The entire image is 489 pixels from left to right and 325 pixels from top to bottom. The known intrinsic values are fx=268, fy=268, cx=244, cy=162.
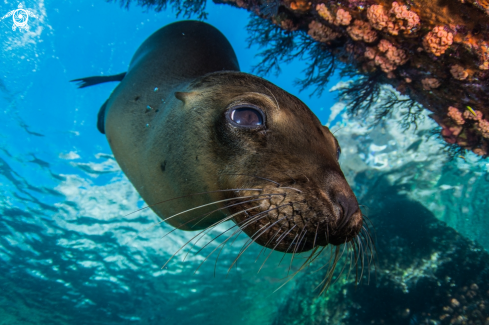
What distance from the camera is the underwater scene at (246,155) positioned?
1.46 m

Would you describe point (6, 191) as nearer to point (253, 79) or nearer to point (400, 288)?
point (253, 79)

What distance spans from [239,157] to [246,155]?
4cm

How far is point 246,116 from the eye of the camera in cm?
149

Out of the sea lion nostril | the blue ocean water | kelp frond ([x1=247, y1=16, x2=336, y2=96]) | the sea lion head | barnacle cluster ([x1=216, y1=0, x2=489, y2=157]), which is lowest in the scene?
the sea lion nostril

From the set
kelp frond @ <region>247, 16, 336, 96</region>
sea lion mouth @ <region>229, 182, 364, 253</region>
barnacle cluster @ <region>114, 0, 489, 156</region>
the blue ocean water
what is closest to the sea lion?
sea lion mouth @ <region>229, 182, 364, 253</region>

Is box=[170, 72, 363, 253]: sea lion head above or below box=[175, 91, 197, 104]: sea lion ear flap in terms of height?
below

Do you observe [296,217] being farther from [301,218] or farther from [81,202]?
[81,202]

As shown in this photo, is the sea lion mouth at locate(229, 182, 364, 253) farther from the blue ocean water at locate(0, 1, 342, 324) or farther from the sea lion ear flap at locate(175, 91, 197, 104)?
the blue ocean water at locate(0, 1, 342, 324)

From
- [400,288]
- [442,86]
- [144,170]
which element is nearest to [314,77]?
[442,86]

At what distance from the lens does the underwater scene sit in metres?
1.46

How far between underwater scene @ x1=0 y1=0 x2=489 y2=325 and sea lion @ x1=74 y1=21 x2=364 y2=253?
11 mm

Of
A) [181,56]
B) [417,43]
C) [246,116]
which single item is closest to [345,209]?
[246,116]

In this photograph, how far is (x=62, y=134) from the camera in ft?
32.6

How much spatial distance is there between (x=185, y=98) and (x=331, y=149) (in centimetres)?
97
